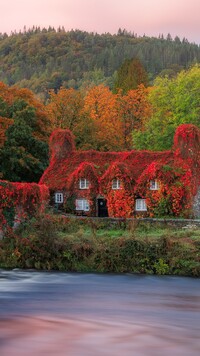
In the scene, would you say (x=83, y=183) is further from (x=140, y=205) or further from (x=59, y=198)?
(x=140, y=205)

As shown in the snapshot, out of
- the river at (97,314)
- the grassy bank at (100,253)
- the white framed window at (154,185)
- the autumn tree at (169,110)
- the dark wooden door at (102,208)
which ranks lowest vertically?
the river at (97,314)

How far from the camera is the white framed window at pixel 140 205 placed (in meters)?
→ 53.4

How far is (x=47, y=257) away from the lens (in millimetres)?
37500

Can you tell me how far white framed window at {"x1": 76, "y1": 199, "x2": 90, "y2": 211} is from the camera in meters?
55.4

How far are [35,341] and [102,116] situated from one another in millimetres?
58608

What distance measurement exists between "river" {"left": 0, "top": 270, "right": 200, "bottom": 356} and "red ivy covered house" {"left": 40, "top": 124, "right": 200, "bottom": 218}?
1751cm

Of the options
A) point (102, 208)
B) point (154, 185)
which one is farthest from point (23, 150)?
point (154, 185)

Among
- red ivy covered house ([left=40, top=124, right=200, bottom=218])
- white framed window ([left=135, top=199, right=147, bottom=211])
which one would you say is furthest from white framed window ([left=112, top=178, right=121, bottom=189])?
white framed window ([left=135, top=199, right=147, bottom=211])

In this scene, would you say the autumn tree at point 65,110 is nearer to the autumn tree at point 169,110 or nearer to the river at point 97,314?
the autumn tree at point 169,110

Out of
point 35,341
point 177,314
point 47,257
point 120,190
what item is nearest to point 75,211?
point 120,190

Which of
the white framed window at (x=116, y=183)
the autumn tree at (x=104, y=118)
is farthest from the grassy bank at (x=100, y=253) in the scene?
the autumn tree at (x=104, y=118)

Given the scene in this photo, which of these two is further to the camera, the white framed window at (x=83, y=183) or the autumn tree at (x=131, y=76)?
the autumn tree at (x=131, y=76)

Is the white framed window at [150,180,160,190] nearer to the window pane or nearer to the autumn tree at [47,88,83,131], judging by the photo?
the window pane

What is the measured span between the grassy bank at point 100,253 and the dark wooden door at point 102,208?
16.2m
